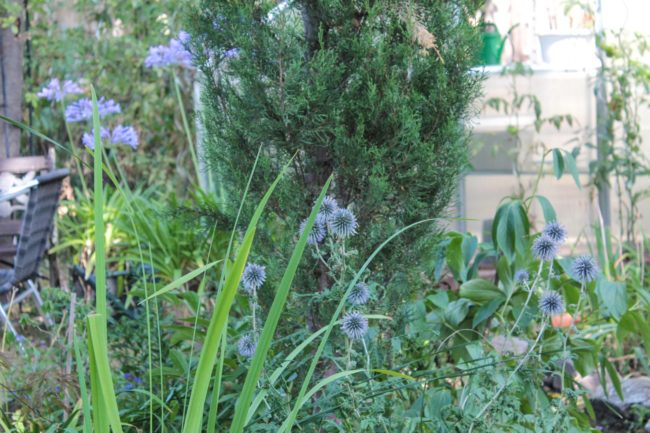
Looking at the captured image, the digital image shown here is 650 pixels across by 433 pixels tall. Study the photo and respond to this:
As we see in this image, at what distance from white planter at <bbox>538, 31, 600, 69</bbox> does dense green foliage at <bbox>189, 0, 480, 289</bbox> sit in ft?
9.65

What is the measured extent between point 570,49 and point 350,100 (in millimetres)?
3197

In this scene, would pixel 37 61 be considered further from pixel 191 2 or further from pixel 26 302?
pixel 191 2

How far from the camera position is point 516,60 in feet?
17.5

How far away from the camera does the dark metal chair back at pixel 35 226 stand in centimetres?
376

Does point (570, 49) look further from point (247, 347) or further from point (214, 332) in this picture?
point (214, 332)

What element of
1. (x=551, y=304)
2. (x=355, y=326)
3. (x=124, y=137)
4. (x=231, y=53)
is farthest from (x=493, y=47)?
(x=355, y=326)

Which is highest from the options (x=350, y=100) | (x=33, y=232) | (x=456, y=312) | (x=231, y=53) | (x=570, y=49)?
(x=570, y=49)

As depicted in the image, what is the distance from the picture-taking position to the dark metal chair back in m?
3.76

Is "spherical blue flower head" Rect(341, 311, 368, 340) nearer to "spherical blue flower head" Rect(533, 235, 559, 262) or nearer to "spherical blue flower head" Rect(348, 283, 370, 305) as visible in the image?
"spherical blue flower head" Rect(348, 283, 370, 305)

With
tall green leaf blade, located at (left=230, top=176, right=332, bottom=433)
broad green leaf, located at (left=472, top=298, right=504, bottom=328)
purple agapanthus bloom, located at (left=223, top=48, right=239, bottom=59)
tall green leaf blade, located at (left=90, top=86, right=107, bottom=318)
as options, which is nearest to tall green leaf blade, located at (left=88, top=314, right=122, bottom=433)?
tall green leaf blade, located at (left=90, top=86, right=107, bottom=318)

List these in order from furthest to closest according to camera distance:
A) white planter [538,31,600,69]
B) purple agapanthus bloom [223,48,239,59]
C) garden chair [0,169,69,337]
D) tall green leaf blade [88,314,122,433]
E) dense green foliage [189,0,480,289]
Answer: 1. white planter [538,31,600,69]
2. garden chair [0,169,69,337]
3. purple agapanthus bloom [223,48,239,59]
4. dense green foliage [189,0,480,289]
5. tall green leaf blade [88,314,122,433]

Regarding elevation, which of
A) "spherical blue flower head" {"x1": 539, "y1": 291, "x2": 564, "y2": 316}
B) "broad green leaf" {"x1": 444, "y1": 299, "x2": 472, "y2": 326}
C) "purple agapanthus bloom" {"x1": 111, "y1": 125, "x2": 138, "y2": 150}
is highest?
"purple agapanthus bloom" {"x1": 111, "y1": 125, "x2": 138, "y2": 150}

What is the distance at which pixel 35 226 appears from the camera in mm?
3820

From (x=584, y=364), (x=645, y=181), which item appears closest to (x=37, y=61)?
(x=645, y=181)
